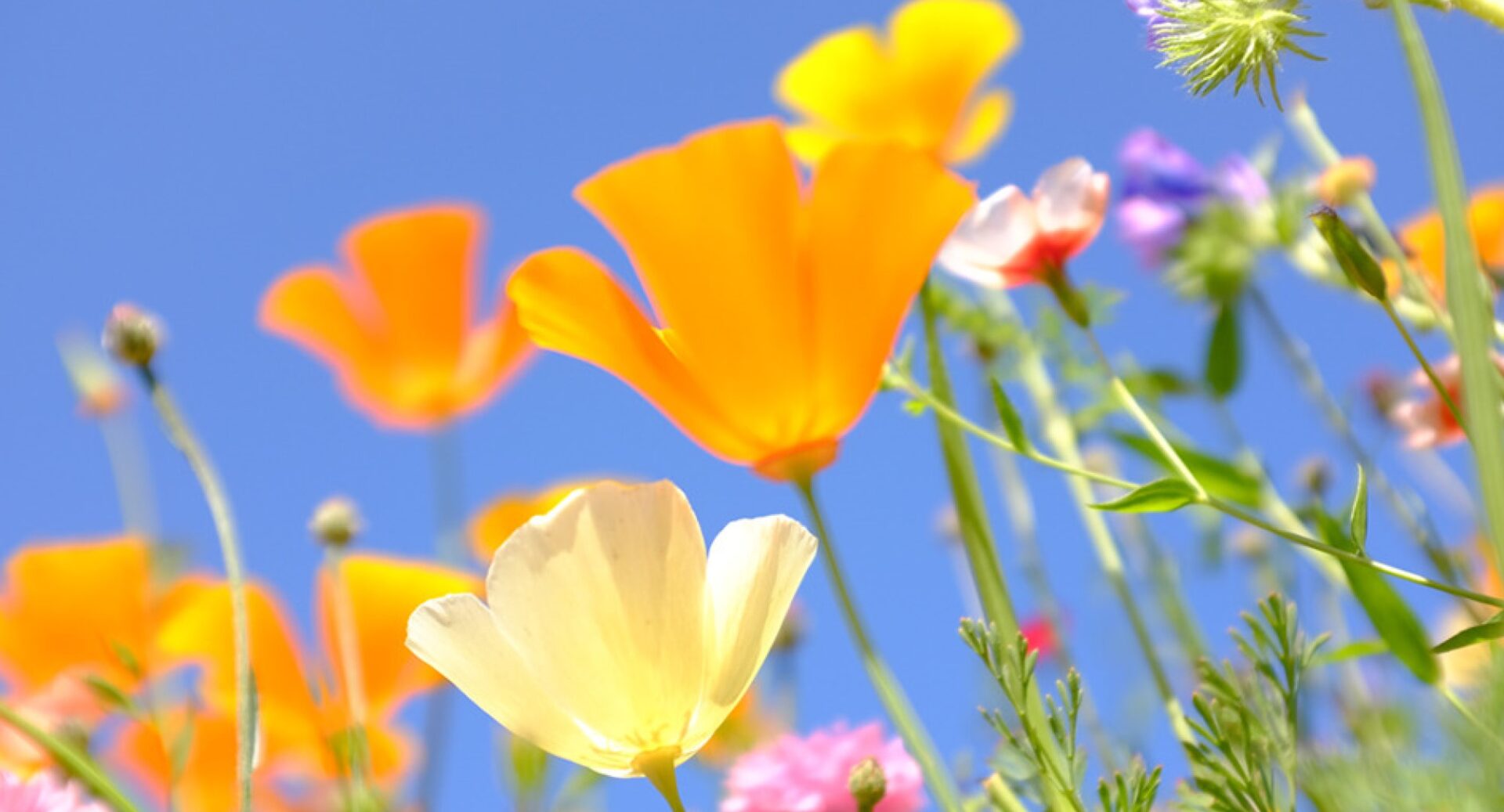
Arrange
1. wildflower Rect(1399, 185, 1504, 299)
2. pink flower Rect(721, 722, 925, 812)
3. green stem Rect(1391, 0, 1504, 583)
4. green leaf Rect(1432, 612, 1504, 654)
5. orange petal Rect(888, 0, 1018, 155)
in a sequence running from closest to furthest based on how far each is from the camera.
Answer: green stem Rect(1391, 0, 1504, 583) < green leaf Rect(1432, 612, 1504, 654) < pink flower Rect(721, 722, 925, 812) < wildflower Rect(1399, 185, 1504, 299) < orange petal Rect(888, 0, 1018, 155)

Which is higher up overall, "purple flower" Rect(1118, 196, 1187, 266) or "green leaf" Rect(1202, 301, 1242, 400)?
"purple flower" Rect(1118, 196, 1187, 266)

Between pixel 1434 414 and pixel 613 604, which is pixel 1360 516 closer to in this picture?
pixel 613 604

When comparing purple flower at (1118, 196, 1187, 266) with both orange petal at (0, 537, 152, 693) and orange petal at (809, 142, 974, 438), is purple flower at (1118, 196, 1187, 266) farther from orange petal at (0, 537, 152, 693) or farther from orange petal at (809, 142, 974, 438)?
orange petal at (0, 537, 152, 693)

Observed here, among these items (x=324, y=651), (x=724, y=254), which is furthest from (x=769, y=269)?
(x=324, y=651)

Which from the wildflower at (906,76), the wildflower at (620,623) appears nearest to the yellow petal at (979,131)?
the wildflower at (906,76)

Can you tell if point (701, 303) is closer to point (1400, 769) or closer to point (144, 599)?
point (1400, 769)

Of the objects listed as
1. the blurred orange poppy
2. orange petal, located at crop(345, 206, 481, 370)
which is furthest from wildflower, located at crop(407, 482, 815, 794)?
orange petal, located at crop(345, 206, 481, 370)

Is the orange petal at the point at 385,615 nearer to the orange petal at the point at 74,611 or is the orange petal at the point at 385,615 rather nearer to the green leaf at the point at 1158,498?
the orange petal at the point at 74,611
